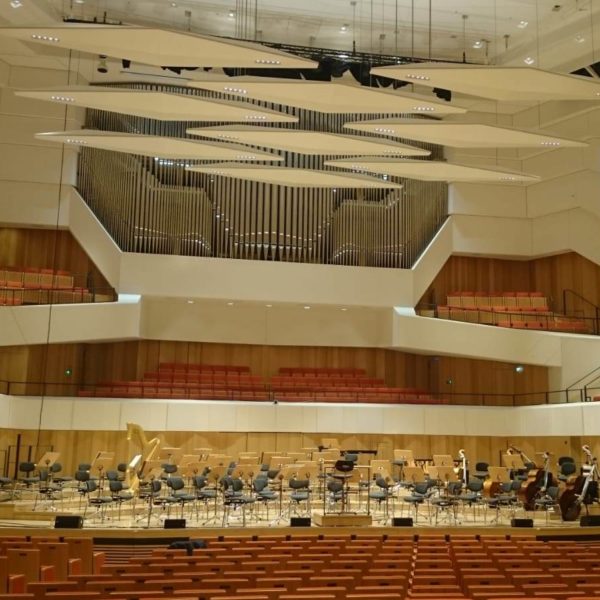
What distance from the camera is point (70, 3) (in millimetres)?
15328

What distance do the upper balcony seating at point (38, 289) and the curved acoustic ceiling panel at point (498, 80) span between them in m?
9.06

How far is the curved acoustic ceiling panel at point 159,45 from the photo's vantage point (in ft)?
29.5

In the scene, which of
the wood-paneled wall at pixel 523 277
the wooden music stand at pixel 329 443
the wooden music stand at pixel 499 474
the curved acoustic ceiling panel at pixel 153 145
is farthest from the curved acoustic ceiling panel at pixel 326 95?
the wood-paneled wall at pixel 523 277

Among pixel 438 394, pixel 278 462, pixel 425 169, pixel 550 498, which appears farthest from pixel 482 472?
pixel 438 394

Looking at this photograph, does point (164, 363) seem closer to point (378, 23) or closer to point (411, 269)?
point (411, 269)

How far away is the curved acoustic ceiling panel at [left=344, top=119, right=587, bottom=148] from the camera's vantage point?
37.6ft

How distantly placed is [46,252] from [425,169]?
9851mm

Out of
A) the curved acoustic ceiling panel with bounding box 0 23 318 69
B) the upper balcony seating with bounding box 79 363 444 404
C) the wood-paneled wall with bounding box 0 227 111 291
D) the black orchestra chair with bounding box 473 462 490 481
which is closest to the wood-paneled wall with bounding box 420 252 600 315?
the upper balcony seating with bounding box 79 363 444 404

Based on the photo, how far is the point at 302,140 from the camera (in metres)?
12.0

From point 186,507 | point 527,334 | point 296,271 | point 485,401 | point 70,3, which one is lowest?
point 186,507

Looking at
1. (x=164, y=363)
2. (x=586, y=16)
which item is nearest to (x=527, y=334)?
(x=586, y=16)

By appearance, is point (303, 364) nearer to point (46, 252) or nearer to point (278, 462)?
point (46, 252)

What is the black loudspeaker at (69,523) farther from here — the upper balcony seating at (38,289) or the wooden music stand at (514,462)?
the wooden music stand at (514,462)

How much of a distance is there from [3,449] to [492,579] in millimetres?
12689
